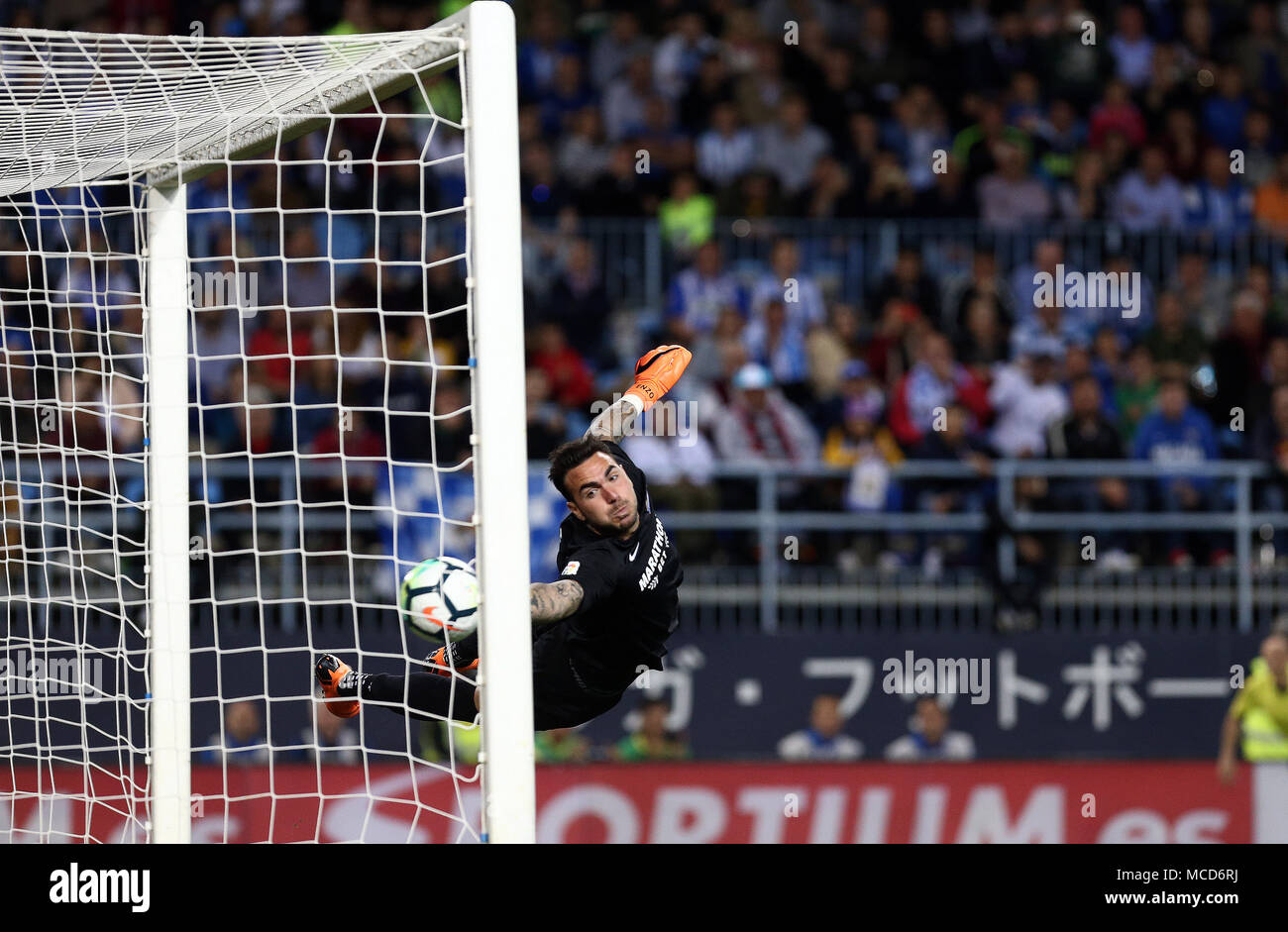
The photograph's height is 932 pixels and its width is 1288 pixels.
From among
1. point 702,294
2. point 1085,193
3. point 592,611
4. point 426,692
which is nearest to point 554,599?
point 592,611

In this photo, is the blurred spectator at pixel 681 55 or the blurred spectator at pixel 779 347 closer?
the blurred spectator at pixel 779 347

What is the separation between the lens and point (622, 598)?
6.22 meters

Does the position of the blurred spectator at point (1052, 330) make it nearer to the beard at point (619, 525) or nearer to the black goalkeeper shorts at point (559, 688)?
the black goalkeeper shorts at point (559, 688)

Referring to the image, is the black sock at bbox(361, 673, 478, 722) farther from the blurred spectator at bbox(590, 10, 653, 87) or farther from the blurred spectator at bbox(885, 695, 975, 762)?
the blurred spectator at bbox(590, 10, 653, 87)

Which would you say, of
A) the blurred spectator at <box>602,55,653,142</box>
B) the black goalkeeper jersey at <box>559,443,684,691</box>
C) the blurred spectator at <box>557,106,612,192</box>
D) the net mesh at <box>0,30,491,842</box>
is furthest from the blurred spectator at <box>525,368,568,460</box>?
the black goalkeeper jersey at <box>559,443,684,691</box>

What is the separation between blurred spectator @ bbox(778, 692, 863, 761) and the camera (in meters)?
11.4

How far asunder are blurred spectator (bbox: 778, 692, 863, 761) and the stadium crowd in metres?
1.01

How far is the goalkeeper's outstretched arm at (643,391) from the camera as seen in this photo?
6918 mm

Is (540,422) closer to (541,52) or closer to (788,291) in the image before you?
(788,291)

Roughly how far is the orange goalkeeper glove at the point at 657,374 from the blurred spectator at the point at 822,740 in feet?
15.4

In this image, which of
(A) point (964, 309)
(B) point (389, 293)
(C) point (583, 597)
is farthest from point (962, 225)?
(C) point (583, 597)

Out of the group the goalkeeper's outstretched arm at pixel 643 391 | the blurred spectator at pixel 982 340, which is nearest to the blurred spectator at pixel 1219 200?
Result: the blurred spectator at pixel 982 340
